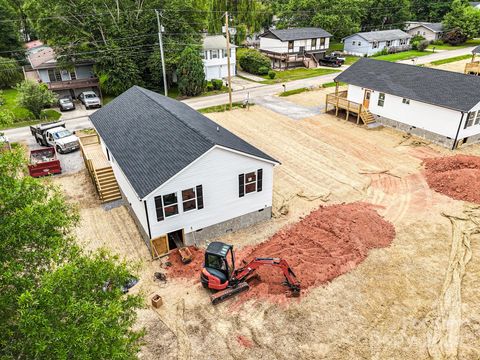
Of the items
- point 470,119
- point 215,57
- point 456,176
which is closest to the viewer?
point 456,176

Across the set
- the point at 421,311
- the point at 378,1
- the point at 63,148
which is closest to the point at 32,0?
the point at 63,148

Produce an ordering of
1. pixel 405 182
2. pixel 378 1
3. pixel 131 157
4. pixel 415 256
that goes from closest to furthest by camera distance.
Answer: pixel 415 256 → pixel 131 157 → pixel 405 182 → pixel 378 1

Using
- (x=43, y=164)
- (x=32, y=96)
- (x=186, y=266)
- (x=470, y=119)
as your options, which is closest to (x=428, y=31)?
(x=470, y=119)

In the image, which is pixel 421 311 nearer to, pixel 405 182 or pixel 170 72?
pixel 405 182

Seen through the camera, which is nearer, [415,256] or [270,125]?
[415,256]

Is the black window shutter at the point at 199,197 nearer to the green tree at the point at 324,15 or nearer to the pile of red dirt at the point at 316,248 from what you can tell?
the pile of red dirt at the point at 316,248

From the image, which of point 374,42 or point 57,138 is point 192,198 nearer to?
point 57,138

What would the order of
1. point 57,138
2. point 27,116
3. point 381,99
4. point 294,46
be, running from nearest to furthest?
1. point 57,138
2. point 381,99
3. point 27,116
4. point 294,46

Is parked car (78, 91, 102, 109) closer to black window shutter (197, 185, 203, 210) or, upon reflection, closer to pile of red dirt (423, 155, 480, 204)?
black window shutter (197, 185, 203, 210)

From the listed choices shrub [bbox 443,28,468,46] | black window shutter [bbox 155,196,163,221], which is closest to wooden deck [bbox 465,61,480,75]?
shrub [bbox 443,28,468,46]
